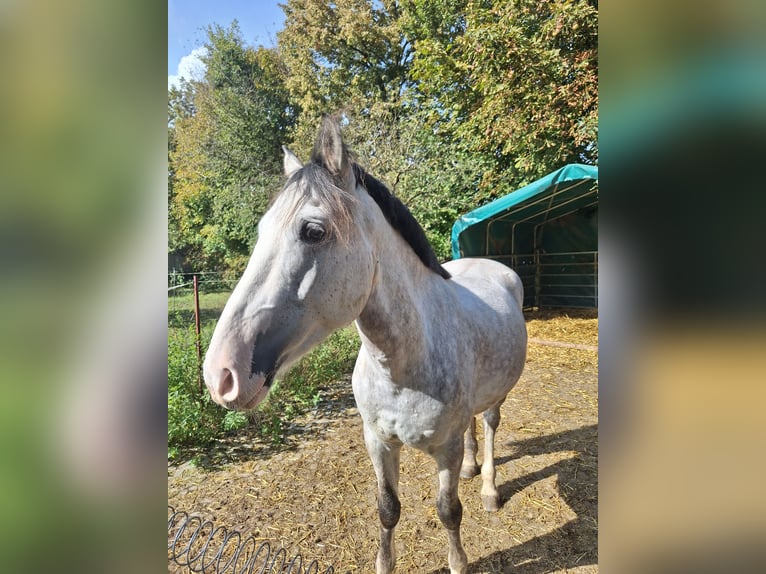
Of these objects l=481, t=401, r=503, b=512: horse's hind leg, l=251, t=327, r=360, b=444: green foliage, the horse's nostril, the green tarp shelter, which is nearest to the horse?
the horse's nostril

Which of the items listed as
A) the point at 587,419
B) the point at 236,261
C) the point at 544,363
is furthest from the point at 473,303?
the point at 236,261

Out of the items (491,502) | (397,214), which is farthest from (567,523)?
(397,214)

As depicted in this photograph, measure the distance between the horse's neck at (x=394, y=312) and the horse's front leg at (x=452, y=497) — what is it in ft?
1.82

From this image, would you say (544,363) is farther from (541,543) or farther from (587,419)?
(541,543)

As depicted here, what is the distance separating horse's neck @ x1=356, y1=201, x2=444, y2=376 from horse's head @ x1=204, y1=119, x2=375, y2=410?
0.15m

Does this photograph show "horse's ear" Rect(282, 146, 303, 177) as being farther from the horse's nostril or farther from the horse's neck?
the horse's nostril

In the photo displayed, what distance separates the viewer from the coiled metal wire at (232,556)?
7.73 feet

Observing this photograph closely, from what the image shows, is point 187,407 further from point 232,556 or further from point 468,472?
point 468,472

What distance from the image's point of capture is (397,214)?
1727 millimetres

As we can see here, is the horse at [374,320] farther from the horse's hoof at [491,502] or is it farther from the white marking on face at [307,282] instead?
the horse's hoof at [491,502]

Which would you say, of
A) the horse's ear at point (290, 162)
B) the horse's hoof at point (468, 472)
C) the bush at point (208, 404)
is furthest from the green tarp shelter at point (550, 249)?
the horse's ear at point (290, 162)

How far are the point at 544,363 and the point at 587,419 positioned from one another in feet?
7.24

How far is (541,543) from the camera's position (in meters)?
2.50
